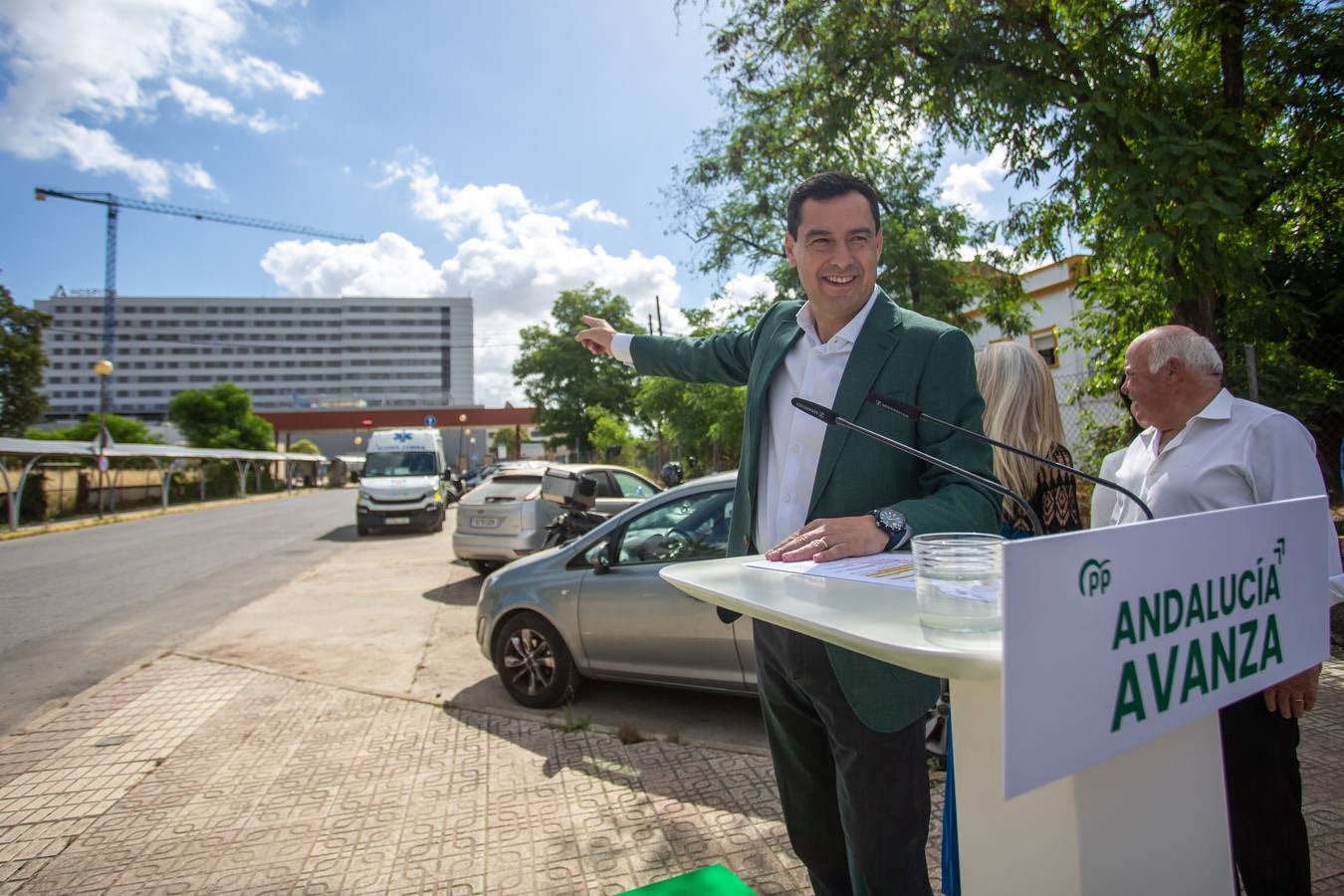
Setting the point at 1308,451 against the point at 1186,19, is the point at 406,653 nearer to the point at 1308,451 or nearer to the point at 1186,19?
the point at 1308,451

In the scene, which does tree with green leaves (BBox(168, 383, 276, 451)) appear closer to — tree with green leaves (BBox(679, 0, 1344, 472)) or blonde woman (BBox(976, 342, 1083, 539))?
tree with green leaves (BBox(679, 0, 1344, 472))

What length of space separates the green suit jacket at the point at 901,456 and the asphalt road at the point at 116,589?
5.88 m

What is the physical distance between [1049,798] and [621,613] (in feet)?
12.4

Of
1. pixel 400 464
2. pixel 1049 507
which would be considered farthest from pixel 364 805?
pixel 400 464

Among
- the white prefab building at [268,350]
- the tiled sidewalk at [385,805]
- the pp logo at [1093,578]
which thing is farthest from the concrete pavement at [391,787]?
the white prefab building at [268,350]

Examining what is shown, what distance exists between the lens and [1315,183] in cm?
667

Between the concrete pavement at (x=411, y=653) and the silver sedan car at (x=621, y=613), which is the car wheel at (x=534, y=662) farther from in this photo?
the concrete pavement at (x=411, y=653)

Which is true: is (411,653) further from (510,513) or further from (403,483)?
(403,483)

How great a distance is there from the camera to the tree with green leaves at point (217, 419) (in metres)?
47.2

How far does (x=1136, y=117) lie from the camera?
525 cm

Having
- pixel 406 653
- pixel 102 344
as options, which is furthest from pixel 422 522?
pixel 102 344

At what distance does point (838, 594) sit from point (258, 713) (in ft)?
16.5

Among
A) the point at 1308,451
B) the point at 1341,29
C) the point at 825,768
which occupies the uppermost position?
the point at 1341,29

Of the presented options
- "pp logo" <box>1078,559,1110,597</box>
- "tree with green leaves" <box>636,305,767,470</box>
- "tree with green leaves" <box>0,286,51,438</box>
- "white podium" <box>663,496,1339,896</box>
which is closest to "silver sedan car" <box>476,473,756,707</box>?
"white podium" <box>663,496,1339,896</box>
